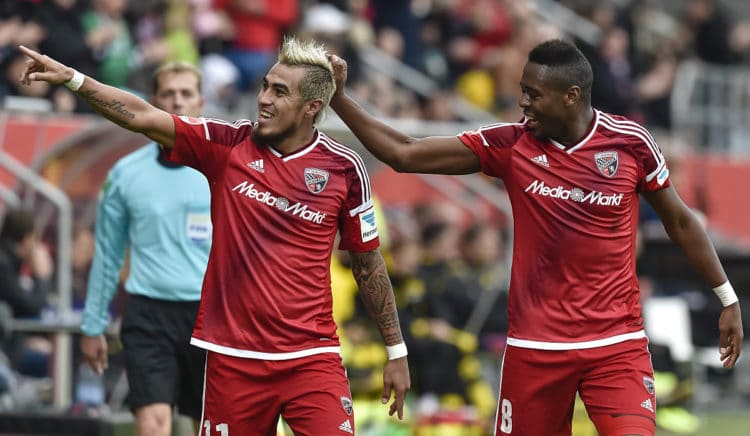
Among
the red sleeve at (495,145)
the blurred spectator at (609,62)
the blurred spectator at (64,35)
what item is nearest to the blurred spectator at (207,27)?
the blurred spectator at (64,35)

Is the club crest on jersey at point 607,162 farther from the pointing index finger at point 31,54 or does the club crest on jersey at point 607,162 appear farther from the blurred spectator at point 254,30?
the blurred spectator at point 254,30

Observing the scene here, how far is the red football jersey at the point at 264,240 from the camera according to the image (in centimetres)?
661

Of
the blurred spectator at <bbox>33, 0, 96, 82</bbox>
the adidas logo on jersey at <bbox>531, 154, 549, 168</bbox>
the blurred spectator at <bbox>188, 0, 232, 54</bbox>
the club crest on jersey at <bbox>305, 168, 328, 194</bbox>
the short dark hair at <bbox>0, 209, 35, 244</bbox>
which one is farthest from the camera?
the blurred spectator at <bbox>188, 0, 232, 54</bbox>

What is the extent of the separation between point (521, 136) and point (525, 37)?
11133 millimetres

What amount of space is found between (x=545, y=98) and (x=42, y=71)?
2.33 m

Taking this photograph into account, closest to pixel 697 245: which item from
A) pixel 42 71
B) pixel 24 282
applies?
pixel 42 71

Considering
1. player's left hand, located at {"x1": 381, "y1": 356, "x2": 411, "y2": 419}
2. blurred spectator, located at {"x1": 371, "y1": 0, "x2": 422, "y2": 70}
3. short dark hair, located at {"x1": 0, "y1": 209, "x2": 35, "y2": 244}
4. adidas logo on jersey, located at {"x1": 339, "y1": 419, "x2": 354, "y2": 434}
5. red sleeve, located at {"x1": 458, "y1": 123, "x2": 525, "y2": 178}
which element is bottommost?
adidas logo on jersey, located at {"x1": 339, "y1": 419, "x2": 354, "y2": 434}

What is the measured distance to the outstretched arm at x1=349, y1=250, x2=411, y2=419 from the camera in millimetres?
6926

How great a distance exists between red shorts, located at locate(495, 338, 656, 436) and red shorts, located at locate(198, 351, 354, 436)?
880mm

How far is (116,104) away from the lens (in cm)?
648

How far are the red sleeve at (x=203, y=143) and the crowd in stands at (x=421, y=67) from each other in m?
4.29

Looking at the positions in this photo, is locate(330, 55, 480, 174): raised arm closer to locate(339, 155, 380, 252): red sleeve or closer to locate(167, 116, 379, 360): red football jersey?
locate(339, 155, 380, 252): red sleeve

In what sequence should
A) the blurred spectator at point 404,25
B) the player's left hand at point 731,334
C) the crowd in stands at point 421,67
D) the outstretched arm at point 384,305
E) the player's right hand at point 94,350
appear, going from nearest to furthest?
the outstretched arm at point 384,305
the player's left hand at point 731,334
the player's right hand at point 94,350
the crowd in stands at point 421,67
the blurred spectator at point 404,25

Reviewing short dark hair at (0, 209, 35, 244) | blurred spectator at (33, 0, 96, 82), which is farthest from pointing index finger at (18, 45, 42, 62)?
blurred spectator at (33, 0, 96, 82)
